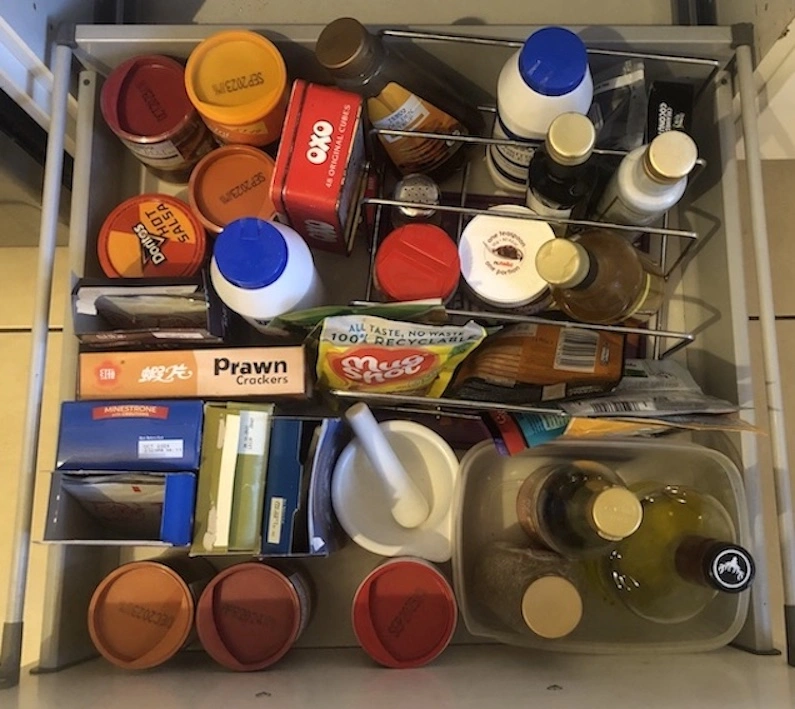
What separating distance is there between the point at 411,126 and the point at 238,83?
166 millimetres

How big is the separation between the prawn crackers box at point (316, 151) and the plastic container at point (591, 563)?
277mm

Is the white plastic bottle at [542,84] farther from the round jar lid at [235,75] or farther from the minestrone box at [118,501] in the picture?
the minestrone box at [118,501]

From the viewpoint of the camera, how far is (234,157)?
2.64 ft

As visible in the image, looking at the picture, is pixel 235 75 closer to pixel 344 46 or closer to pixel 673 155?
pixel 344 46

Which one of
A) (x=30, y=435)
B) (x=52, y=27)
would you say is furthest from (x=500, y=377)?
(x=52, y=27)

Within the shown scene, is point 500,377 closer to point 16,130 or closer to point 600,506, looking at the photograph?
point 600,506

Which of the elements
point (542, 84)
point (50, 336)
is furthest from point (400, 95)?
point (50, 336)

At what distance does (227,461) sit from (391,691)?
229 mm

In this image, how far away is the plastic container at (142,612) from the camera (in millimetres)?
707

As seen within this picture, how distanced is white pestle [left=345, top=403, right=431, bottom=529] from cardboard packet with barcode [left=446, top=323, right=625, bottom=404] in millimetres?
117

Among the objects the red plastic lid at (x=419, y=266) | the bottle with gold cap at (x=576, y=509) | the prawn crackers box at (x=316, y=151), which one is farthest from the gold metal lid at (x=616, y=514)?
the prawn crackers box at (x=316, y=151)

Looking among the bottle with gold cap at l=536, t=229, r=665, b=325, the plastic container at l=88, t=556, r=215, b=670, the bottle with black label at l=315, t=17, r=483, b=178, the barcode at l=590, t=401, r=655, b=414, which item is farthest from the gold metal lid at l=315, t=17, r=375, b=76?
the plastic container at l=88, t=556, r=215, b=670

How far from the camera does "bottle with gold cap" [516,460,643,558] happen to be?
0.57 meters

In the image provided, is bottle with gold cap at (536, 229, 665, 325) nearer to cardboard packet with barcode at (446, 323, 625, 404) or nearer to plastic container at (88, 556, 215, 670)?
cardboard packet with barcode at (446, 323, 625, 404)
